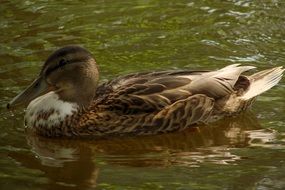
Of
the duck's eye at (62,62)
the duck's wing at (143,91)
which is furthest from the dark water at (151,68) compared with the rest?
the duck's eye at (62,62)

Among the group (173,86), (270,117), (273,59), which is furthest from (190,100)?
(273,59)

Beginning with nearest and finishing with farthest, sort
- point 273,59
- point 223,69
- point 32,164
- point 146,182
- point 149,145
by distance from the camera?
1. point 146,182
2. point 32,164
3. point 149,145
4. point 223,69
5. point 273,59

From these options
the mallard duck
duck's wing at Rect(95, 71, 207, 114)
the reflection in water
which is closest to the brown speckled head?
the mallard duck

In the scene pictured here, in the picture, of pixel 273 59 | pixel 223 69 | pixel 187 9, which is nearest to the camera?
pixel 223 69

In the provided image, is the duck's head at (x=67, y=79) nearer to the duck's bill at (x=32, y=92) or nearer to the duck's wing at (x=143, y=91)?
the duck's bill at (x=32, y=92)

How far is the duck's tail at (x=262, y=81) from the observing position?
974 cm

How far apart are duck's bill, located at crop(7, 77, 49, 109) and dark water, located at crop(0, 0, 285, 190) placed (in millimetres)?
348

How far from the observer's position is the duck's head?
9.20 meters

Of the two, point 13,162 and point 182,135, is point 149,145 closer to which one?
point 182,135

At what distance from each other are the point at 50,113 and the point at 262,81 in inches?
88.8

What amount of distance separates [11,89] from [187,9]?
349 centimetres

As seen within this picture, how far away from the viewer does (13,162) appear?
8.47 metres

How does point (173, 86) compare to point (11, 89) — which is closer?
point (173, 86)

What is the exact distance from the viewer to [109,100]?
9.24 metres
